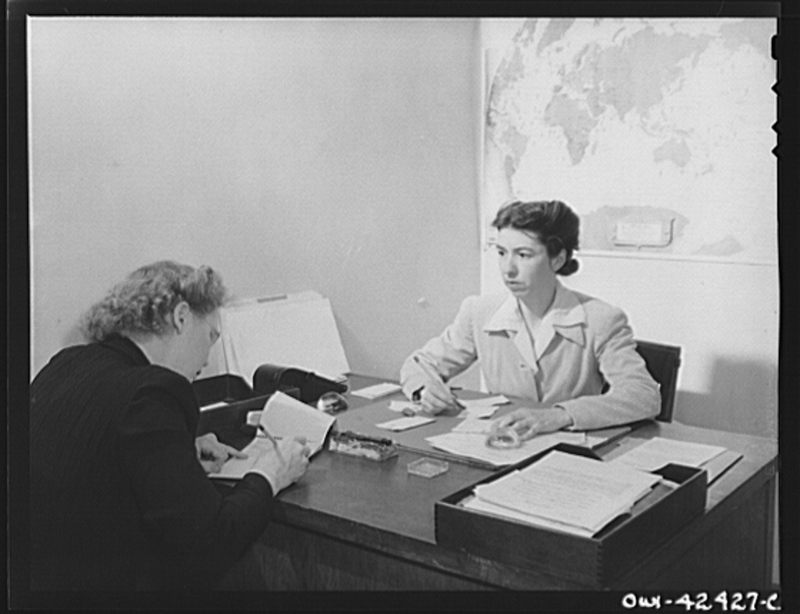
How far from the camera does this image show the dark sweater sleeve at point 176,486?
5.27 ft

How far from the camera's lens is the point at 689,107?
1.86 m

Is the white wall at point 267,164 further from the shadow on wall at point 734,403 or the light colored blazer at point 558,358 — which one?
the shadow on wall at point 734,403

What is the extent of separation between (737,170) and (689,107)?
16 centimetres

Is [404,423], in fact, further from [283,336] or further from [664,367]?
[664,367]

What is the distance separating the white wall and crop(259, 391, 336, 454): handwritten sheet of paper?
14cm

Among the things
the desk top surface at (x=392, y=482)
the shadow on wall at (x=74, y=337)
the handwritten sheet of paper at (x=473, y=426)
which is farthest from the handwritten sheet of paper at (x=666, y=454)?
the shadow on wall at (x=74, y=337)

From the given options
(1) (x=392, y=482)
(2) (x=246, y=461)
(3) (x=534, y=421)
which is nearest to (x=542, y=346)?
(3) (x=534, y=421)

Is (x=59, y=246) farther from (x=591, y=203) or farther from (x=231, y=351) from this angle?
(x=591, y=203)

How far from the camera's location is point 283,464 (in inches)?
69.5

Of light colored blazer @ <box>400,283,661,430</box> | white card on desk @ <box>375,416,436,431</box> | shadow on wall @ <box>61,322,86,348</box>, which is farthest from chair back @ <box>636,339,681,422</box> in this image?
shadow on wall @ <box>61,322,86,348</box>

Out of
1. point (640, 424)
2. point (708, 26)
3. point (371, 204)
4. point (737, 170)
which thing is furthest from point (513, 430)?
point (708, 26)

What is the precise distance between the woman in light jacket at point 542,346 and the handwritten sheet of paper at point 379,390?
45mm

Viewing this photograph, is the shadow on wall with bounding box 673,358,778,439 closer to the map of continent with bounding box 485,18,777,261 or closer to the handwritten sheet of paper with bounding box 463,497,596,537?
the map of continent with bounding box 485,18,777,261

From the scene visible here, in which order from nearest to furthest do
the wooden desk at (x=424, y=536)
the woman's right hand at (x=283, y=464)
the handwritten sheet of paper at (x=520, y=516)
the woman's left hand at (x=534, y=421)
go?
the handwritten sheet of paper at (x=520, y=516), the wooden desk at (x=424, y=536), the woman's right hand at (x=283, y=464), the woman's left hand at (x=534, y=421)
